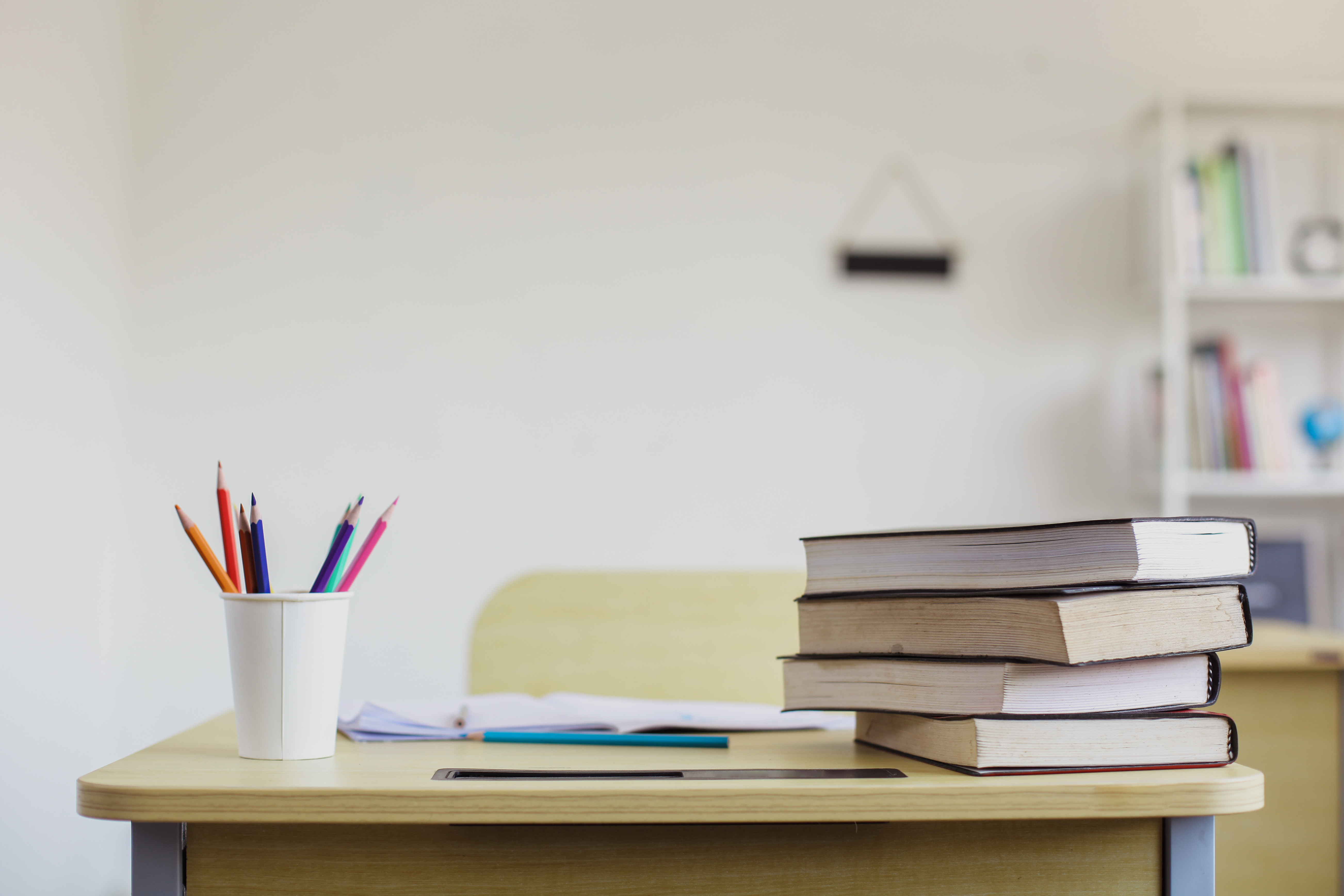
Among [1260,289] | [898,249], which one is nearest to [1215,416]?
[1260,289]

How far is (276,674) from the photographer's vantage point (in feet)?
2.26

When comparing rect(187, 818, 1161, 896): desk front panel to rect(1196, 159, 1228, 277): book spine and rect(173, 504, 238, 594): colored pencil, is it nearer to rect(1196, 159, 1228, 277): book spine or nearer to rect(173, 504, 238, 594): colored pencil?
rect(173, 504, 238, 594): colored pencil

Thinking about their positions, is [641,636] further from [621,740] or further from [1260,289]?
[1260,289]

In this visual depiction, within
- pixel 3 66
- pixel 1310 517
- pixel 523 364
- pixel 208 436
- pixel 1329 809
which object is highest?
pixel 3 66

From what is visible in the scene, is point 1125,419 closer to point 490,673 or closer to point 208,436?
point 490,673

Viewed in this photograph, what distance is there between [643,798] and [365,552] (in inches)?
11.9

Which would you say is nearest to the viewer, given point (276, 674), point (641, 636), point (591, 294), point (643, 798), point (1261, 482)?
point (643, 798)

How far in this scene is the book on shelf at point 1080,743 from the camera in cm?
63

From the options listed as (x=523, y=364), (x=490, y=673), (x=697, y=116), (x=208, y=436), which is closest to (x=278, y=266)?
(x=208, y=436)

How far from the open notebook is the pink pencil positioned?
0.44ft

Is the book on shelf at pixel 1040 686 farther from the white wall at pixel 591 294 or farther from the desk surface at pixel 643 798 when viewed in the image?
the white wall at pixel 591 294

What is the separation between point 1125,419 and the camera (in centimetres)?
223

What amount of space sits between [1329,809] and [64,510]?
215 centimetres

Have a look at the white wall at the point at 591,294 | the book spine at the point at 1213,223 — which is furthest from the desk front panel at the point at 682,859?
the book spine at the point at 1213,223
